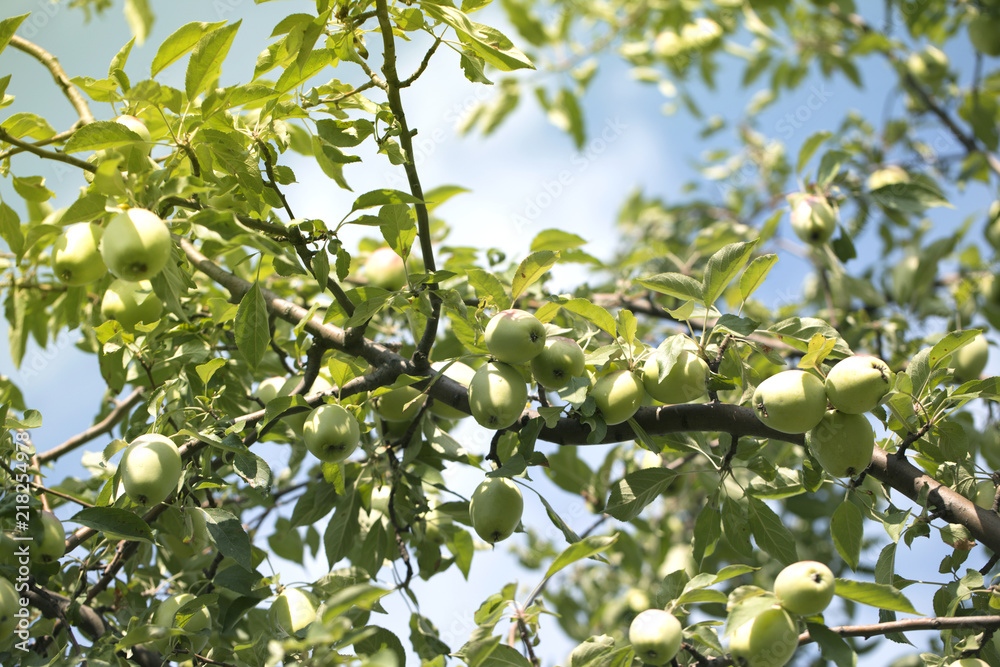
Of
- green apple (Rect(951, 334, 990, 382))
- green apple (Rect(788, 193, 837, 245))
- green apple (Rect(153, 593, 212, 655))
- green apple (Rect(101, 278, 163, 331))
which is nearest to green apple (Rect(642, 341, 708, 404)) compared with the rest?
green apple (Rect(153, 593, 212, 655))

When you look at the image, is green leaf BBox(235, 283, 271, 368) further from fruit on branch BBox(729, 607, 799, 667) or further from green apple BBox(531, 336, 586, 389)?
fruit on branch BBox(729, 607, 799, 667)

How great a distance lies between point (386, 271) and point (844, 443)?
182cm

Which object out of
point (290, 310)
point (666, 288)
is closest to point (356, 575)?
point (290, 310)

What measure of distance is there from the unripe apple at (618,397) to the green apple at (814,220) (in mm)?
1655

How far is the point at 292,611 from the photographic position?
1789mm

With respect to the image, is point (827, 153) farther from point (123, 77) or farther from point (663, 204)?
point (663, 204)

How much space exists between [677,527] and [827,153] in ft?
8.51

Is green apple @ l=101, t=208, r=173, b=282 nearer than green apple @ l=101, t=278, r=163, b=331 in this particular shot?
Yes

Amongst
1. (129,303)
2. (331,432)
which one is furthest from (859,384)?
(129,303)

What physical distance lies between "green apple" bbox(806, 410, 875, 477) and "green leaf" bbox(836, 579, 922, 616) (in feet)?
0.73

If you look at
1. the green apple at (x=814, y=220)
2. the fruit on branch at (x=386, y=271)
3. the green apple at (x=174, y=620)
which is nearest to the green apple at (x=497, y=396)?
the green apple at (x=174, y=620)

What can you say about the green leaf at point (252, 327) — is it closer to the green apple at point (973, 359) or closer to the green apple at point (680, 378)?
the green apple at point (680, 378)

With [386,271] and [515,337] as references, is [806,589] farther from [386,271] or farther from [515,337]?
[386,271]

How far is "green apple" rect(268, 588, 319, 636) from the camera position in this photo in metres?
1.77
